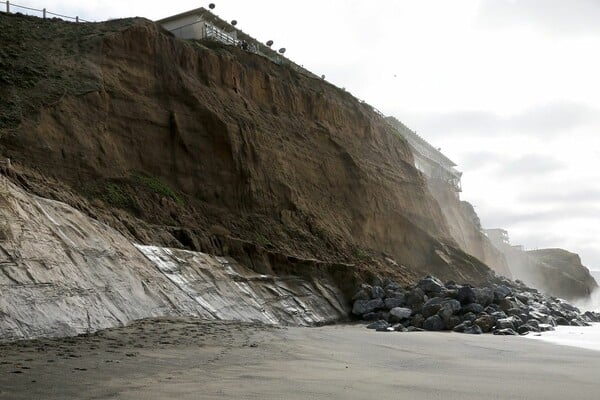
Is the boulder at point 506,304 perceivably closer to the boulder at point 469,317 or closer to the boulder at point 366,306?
the boulder at point 469,317

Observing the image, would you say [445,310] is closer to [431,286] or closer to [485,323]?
[485,323]

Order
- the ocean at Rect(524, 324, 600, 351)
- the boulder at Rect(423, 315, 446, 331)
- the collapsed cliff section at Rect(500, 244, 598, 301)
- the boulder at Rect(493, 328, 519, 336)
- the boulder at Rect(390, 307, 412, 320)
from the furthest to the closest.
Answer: the collapsed cliff section at Rect(500, 244, 598, 301) → the boulder at Rect(390, 307, 412, 320) → the boulder at Rect(423, 315, 446, 331) → the boulder at Rect(493, 328, 519, 336) → the ocean at Rect(524, 324, 600, 351)

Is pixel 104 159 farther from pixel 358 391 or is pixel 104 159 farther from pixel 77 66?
pixel 358 391

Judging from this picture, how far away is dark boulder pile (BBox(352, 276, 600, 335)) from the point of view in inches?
691

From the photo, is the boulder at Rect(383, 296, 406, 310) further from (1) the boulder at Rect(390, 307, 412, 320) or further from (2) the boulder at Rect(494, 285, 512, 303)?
(2) the boulder at Rect(494, 285, 512, 303)

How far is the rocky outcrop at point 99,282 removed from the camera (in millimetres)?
9773

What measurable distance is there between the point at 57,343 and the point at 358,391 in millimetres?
4836

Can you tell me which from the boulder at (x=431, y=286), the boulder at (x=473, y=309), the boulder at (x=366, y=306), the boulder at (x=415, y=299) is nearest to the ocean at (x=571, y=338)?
the boulder at (x=473, y=309)

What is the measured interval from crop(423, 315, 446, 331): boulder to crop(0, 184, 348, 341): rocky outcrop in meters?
2.97

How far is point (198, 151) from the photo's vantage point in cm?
2250

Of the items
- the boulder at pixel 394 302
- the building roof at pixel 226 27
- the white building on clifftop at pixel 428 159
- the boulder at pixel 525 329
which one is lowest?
the boulder at pixel 525 329

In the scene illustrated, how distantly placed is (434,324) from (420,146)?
4190 cm

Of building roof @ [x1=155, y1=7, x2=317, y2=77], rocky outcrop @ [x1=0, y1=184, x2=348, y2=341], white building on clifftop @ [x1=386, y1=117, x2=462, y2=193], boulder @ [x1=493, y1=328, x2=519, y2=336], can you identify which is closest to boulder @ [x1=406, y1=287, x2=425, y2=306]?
rocky outcrop @ [x1=0, y1=184, x2=348, y2=341]

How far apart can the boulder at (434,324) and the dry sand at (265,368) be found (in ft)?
19.2
